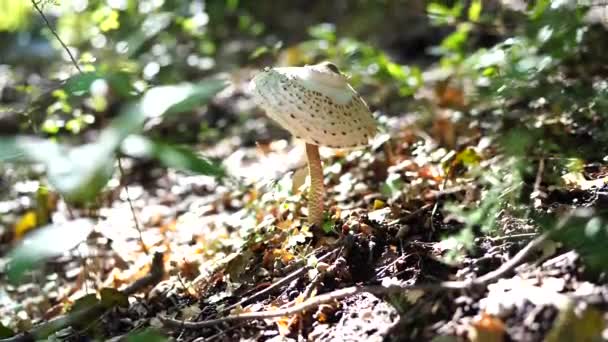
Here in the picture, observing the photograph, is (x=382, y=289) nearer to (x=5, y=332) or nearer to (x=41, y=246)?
(x=41, y=246)

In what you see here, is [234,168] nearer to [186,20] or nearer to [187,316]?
[187,316]

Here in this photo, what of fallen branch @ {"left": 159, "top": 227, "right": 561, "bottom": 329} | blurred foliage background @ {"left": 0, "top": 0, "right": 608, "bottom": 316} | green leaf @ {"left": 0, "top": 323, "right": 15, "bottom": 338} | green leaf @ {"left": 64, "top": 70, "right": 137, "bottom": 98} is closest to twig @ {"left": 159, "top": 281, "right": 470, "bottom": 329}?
fallen branch @ {"left": 159, "top": 227, "right": 561, "bottom": 329}

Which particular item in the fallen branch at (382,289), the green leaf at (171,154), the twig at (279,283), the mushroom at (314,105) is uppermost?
the green leaf at (171,154)

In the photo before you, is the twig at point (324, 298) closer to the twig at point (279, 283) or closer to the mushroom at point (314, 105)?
the twig at point (279, 283)

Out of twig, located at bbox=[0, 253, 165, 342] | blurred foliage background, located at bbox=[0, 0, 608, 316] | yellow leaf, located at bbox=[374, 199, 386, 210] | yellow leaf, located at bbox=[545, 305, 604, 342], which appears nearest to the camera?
blurred foliage background, located at bbox=[0, 0, 608, 316]

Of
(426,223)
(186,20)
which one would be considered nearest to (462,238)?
(426,223)

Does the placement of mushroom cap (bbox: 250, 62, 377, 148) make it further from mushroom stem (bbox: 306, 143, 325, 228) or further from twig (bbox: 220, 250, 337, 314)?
twig (bbox: 220, 250, 337, 314)

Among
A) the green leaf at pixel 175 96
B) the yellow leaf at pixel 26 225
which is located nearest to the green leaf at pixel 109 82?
the green leaf at pixel 175 96

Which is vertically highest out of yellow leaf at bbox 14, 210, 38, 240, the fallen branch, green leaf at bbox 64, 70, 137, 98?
green leaf at bbox 64, 70, 137, 98
